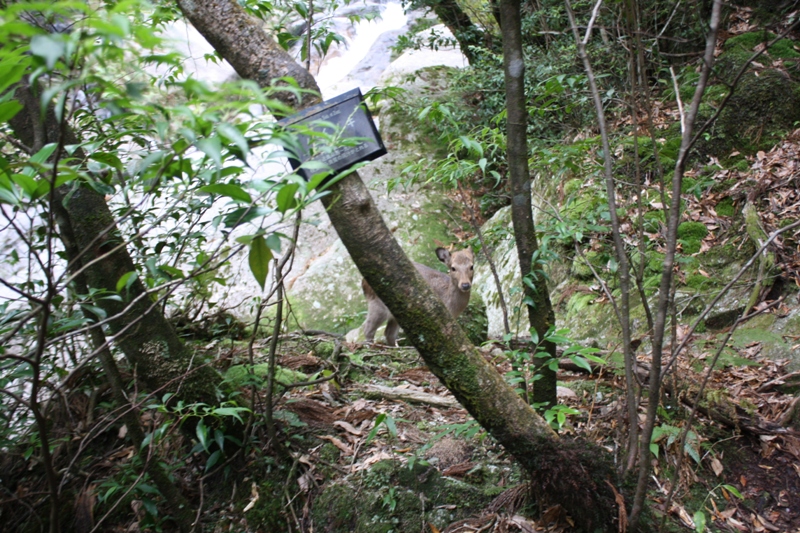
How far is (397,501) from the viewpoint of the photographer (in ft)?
8.91

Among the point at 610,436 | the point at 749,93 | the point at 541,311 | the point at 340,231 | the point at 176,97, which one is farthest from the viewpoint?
the point at 749,93

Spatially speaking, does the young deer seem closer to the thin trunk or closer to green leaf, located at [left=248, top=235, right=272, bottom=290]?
the thin trunk

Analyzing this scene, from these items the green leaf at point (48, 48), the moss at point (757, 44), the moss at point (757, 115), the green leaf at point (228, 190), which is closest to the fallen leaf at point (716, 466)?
the green leaf at point (228, 190)

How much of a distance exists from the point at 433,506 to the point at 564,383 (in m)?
1.57

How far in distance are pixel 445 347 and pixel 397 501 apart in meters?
1.00

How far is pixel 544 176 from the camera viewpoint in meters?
8.07

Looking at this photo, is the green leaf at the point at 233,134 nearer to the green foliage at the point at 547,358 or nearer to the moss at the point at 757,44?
the green foliage at the point at 547,358

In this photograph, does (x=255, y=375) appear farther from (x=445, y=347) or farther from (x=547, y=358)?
(x=547, y=358)

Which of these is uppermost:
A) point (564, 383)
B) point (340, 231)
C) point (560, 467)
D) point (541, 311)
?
point (340, 231)

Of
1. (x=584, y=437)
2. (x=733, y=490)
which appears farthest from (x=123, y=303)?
(x=733, y=490)

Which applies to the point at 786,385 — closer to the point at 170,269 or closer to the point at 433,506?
the point at 433,506

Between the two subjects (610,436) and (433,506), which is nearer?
(433,506)

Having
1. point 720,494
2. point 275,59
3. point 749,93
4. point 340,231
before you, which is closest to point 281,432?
point 340,231

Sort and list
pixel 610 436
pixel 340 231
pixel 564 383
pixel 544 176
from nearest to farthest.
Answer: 1. pixel 340 231
2. pixel 610 436
3. pixel 564 383
4. pixel 544 176
